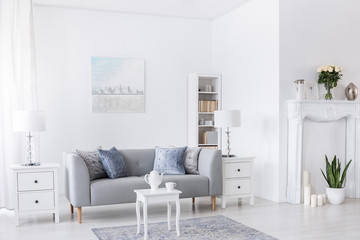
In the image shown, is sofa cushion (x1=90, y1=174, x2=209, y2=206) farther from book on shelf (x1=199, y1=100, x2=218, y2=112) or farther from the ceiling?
the ceiling

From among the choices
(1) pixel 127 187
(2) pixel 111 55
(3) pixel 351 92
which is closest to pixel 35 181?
(1) pixel 127 187

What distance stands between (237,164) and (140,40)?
2764 mm

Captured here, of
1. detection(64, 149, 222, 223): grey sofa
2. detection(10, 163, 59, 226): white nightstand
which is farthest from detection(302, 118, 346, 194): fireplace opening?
detection(10, 163, 59, 226): white nightstand

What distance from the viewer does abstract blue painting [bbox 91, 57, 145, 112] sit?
6711mm

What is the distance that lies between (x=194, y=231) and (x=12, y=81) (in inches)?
119

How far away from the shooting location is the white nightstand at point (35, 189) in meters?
4.57

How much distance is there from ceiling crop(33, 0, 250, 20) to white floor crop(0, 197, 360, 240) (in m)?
2.90

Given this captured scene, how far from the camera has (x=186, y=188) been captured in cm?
504

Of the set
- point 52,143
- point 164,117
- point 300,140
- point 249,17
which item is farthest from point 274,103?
point 52,143

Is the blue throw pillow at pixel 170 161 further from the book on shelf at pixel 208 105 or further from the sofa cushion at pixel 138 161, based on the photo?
the book on shelf at pixel 208 105

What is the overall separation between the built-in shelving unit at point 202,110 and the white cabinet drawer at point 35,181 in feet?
9.40

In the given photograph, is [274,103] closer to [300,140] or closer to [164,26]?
[300,140]

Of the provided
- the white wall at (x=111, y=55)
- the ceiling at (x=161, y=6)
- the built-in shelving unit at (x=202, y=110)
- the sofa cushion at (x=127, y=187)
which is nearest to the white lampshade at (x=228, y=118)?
the sofa cushion at (x=127, y=187)

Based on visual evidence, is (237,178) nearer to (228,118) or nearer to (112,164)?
(228,118)
